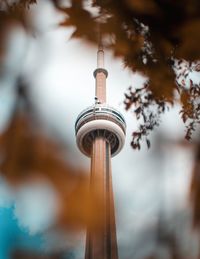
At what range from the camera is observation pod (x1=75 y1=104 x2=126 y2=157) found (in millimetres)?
44438

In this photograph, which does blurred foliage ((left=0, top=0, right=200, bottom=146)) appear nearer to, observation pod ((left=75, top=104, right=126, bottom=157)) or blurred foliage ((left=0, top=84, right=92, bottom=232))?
blurred foliage ((left=0, top=84, right=92, bottom=232))

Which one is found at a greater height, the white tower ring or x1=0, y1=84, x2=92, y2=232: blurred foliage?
the white tower ring

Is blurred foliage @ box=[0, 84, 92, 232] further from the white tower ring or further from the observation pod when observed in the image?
the white tower ring

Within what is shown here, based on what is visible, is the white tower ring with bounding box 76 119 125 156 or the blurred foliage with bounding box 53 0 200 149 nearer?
the blurred foliage with bounding box 53 0 200 149

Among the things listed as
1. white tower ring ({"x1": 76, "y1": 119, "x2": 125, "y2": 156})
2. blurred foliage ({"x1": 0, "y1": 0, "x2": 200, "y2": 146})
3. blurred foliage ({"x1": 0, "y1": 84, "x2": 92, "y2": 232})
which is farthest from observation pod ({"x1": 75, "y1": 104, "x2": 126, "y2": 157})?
blurred foliage ({"x1": 0, "y1": 84, "x2": 92, "y2": 232})

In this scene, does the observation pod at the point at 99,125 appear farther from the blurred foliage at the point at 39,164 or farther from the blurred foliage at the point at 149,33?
the blurred foliage at the point at 39,164

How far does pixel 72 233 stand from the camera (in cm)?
166

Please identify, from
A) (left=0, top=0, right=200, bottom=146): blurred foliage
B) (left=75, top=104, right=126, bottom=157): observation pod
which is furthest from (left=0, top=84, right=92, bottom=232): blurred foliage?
(left=75, top=104, right=126, bottom=157): observation pod

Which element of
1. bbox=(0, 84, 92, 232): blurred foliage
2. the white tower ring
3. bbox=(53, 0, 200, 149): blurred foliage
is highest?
the white tower ring

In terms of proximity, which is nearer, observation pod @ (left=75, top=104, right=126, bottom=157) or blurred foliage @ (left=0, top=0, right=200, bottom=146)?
blurred foliage @ (left=0, top=0, right=200, bottom=146)

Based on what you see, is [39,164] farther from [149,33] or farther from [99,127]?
[99,127]

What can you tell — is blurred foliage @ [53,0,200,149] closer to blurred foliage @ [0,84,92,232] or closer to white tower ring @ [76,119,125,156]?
blurred foliage @ [0,84,92,232]

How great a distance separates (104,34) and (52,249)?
884 millimetres

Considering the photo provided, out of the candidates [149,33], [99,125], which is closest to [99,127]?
[99,125]
